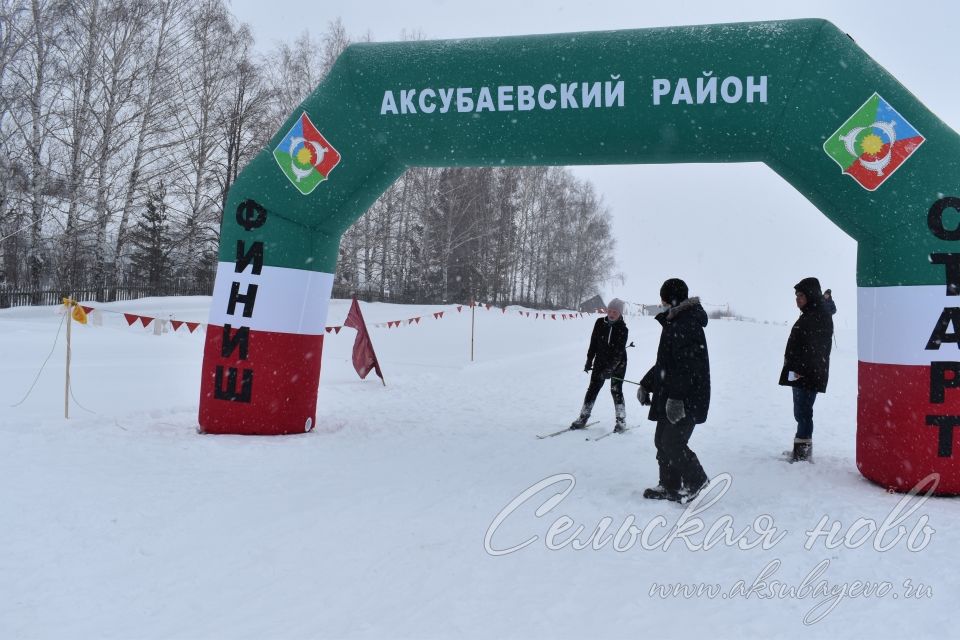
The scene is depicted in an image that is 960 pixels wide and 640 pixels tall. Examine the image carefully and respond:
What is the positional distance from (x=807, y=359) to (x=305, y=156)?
17.0 feet

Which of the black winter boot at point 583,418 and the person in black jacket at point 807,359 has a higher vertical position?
the person in black jacket at point 807,359

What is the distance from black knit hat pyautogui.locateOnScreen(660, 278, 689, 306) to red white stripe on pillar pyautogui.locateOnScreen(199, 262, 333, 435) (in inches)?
147

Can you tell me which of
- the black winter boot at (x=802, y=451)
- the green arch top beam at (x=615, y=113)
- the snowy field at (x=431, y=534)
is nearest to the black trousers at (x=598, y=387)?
the snowy field at (x=431, y=534)

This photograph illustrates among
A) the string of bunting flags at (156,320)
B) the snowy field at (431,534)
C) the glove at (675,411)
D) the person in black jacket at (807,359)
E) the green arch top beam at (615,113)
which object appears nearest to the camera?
the snowy field at (431,534)

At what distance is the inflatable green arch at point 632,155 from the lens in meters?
5.05

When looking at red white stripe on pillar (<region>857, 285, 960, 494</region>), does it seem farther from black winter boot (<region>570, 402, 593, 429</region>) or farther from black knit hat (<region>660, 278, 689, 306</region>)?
black winter boot (<region>570, 402, 593, 429</region>)

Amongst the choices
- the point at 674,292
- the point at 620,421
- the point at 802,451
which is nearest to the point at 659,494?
the point at 674,292

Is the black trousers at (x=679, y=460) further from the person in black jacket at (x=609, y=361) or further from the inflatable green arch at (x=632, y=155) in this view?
the person in black jacket at (x=609, y=361)

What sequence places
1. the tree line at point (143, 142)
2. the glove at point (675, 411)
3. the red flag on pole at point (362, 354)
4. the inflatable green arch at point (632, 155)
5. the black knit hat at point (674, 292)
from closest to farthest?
the glove at point (675, 411) → the black knit hat at point (674, 292) → the inflatable green arch at point (632, 155) → the red flag on pole at point (362, 354) → the tree line at point (143, 142)

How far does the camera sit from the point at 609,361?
7395mm

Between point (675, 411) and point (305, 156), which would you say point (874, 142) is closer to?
point (675, 411)

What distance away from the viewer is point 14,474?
4.79 meters

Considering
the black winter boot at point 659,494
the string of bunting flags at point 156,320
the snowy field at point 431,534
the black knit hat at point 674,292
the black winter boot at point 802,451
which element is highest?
the black knit hat at point 674,292

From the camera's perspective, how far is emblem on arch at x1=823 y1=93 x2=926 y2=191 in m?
5.16
